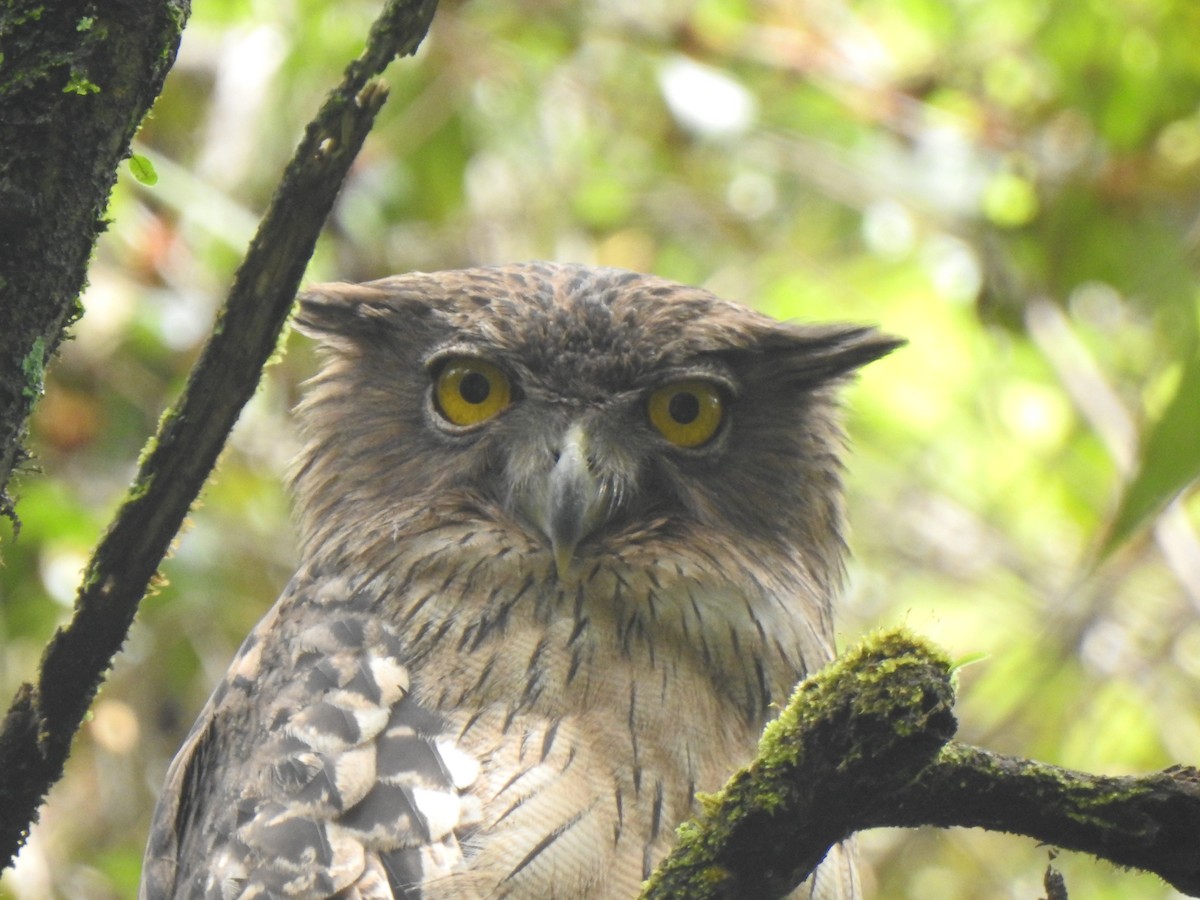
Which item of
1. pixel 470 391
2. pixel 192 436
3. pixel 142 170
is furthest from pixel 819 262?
pixel 192 436

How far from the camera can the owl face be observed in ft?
7.82

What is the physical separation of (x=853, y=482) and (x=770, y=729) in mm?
3939

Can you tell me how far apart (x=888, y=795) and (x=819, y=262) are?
4.56m

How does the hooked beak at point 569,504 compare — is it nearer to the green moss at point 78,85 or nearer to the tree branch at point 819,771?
the tree branch at point 819,771

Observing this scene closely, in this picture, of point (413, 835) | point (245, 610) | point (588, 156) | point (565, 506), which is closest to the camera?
point (413, 835)

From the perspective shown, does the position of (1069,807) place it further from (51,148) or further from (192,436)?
(51,148)

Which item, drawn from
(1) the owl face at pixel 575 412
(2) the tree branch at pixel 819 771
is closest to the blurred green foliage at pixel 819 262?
(1) the owl face at pixel 575 412

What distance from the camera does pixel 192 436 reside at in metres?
1.44

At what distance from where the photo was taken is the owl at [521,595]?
6.43 ft

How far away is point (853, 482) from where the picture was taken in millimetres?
5215

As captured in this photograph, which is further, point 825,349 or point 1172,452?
point 825,349

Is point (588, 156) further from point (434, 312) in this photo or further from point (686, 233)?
point (434, 312)

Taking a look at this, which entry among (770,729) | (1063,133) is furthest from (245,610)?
(770,729)

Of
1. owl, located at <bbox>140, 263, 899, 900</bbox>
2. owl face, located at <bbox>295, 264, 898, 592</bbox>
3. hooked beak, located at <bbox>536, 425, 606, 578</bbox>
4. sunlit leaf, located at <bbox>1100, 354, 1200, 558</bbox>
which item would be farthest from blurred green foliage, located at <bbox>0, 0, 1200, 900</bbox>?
hooked beak, located at <bbox>536, 425, 606, 578</bbox>
